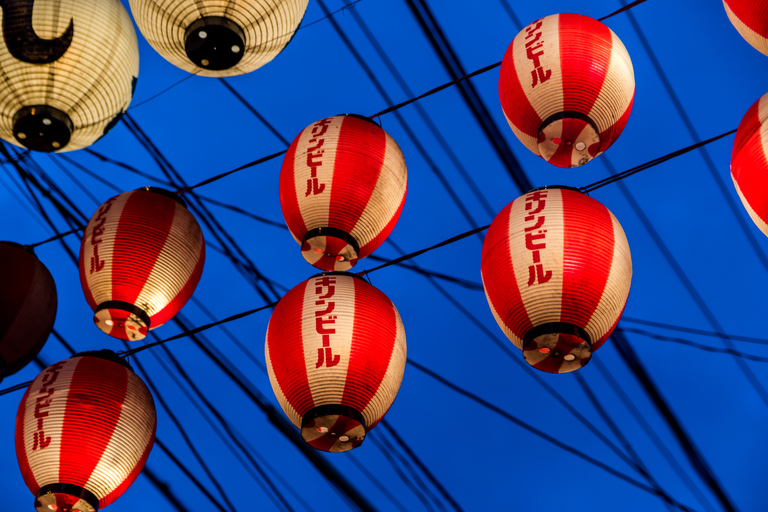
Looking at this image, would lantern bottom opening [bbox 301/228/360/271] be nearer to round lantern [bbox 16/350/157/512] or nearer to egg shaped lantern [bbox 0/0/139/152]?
egg shaped lantern [bbox 0/0/139/152]

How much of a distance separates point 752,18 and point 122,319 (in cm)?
261

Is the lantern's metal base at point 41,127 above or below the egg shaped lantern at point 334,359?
above

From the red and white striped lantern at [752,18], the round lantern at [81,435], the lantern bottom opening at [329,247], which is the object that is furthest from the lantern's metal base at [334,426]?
the red and white striped lantern at [752,18]

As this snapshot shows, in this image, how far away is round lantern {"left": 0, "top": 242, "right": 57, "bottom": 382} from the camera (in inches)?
136

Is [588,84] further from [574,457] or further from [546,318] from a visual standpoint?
[574,457]

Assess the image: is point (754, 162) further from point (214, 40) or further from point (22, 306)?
point (22, 306)

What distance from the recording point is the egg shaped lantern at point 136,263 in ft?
10.7

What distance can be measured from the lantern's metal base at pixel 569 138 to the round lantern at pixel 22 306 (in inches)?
89.9

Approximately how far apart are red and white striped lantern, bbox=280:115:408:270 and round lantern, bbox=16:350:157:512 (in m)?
1.01

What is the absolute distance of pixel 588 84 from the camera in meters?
2.97

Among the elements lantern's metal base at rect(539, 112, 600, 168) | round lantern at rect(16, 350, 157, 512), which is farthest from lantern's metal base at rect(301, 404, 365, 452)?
lantern's metal base at rect(539, 112, 600, 168)

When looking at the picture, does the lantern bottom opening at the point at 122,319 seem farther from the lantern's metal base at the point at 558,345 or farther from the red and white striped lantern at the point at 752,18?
the red and white striped lantern at the point at 752,18

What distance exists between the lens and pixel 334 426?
2865mm

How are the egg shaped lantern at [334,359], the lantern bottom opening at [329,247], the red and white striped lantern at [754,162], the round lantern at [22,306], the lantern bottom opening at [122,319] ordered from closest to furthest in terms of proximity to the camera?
the red and white striped lantern at [754,162]
the egg shaped lantern at [334,359]
the lantern bottom opening at [329,247]
the lantern bottom opening at [122,319]
the round lantern at [22,306]
